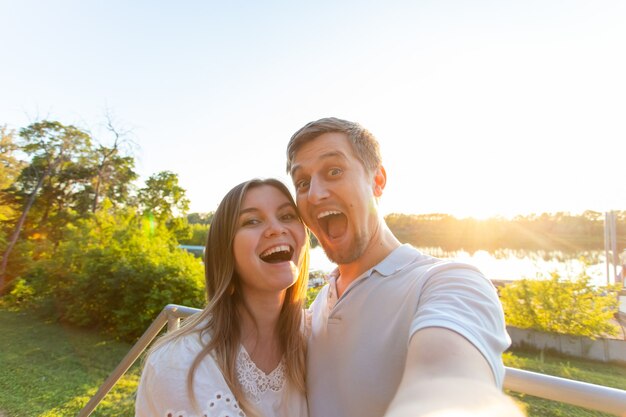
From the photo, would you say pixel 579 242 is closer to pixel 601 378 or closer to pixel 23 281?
pixel 601 378

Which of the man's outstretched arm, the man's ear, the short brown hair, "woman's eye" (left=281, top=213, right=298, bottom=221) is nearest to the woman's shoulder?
"woman's eye" (left=281, top=213, right=298, bottom=221)

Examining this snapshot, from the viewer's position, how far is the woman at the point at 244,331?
1207mm

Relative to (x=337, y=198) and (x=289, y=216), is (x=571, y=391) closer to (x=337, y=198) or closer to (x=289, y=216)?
(x=337, y=198)

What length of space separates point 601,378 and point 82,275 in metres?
9.54

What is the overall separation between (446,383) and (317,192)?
3.33 feet

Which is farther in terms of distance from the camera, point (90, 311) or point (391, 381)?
point (90, 311)

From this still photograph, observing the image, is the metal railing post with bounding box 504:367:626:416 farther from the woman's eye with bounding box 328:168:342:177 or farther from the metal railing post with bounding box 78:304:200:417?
the metal railing post with bounding box 78:304:200:417

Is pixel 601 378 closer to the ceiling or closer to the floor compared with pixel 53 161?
closer to the floor

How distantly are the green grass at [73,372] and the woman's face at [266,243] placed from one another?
379 cm

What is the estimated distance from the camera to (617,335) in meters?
7.54

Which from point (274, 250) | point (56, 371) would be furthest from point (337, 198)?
point (56, 371)

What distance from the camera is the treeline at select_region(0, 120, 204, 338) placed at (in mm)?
7574

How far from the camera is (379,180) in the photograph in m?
1.86

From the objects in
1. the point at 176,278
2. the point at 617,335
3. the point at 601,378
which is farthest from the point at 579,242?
the point at 176,278
